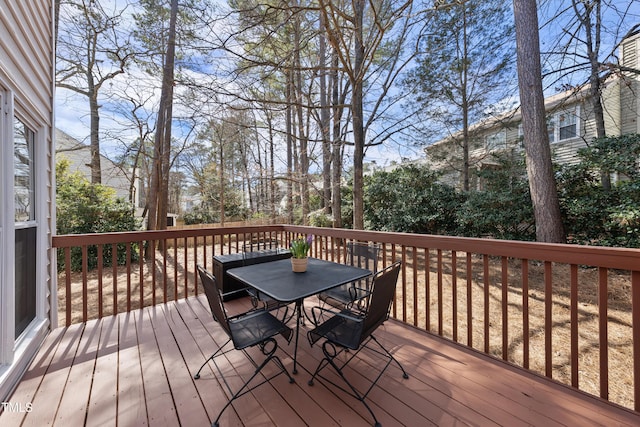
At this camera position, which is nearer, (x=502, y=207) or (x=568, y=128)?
(x=502, y=207)

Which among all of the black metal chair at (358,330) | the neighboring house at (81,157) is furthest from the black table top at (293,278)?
the neighboring house at (81,157)

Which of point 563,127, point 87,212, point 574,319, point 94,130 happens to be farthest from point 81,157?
point 563,127

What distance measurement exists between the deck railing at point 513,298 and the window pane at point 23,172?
0.54 meters

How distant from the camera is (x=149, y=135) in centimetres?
898

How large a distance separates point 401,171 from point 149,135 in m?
8.90

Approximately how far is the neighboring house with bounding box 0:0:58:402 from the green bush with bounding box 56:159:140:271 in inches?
194

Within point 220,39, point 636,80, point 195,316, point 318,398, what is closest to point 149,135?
point 220,39

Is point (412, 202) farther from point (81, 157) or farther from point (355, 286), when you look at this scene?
point (81, 157)

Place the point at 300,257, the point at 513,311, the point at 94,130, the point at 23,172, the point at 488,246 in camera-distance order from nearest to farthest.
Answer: the point at 488,246, the point at 23,172, the point at 300,257, the point at 513,311, the point at 94,130

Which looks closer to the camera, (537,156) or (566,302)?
(566,302)

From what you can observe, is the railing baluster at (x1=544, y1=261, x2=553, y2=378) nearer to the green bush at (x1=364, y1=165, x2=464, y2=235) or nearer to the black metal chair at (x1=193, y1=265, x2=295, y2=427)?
the black metal chair at (x1=193, y1=265, x2=295, y2=427)

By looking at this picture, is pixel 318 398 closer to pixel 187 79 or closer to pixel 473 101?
pixel 187 79

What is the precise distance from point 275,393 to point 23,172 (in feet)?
9.30

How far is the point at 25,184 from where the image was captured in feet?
7.51
